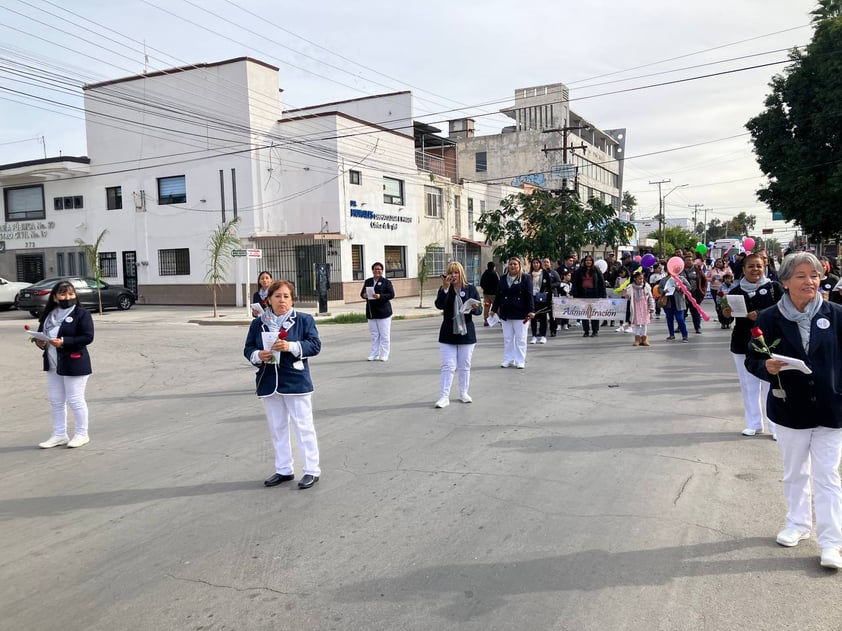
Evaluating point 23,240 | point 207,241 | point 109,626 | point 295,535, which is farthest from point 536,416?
point 23,240

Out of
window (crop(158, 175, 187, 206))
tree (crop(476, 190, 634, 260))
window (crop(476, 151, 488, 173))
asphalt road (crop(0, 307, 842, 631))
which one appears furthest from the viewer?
window (crop(476, 151, 488, 173))

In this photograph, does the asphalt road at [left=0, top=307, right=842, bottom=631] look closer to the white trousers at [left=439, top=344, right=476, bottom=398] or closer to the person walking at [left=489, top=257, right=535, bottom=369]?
the white trousers at [left=439, top=344, right=476, bottom=398]

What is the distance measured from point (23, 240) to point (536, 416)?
3682cm

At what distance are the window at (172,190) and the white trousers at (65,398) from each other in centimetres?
2561

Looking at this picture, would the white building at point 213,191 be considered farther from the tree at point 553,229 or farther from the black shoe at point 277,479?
the black shoe at point 277,479

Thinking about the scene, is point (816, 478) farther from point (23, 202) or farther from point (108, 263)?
point (23, 202)

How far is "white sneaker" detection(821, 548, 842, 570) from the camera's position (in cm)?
371

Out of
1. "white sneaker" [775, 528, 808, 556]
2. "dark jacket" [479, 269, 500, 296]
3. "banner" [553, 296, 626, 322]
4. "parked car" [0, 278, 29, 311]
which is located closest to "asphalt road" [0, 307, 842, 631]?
"white sneaker" [775, 528, 808, 556]

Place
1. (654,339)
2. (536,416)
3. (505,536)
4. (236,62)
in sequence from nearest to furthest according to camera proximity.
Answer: (505,536) → (536,416) → (654,339) → (236,62)

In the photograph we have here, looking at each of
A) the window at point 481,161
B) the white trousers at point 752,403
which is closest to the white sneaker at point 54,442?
the white trousers at point 752,403

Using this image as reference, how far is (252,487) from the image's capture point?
5.47 metres

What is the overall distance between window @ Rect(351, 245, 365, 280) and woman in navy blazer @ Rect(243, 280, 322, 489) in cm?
2445

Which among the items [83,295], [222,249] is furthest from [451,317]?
[83,295]

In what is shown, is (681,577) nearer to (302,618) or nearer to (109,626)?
(302,618)
